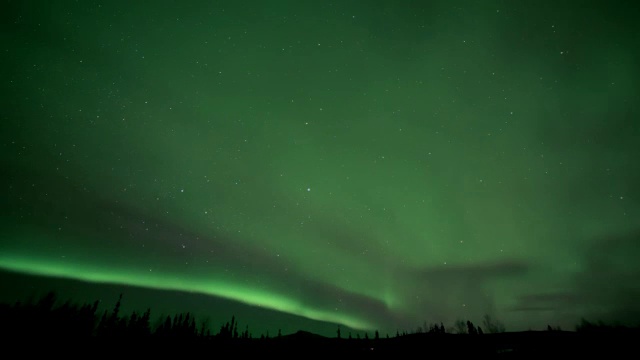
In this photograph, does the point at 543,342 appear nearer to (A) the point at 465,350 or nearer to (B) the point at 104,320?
(A) the point at 465,350

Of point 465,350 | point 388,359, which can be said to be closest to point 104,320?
point 388,359

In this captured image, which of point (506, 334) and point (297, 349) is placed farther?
point (297, 349)

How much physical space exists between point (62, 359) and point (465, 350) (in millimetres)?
68399

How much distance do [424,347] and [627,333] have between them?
85.3 ft

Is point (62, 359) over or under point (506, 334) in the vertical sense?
under

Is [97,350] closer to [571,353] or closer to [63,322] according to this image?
[63,322]

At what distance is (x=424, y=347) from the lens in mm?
47031

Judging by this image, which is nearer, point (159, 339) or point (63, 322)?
point (159, 339)

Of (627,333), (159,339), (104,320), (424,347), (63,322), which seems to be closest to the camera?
(627,333)

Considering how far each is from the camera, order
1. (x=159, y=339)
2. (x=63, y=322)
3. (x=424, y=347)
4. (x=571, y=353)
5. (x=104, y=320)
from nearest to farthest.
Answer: (x=571, y=353)
(x=424, y=347)
(x=159, y=339)
(x=63, y=322)
(x=104, y=320)

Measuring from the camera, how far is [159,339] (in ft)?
265

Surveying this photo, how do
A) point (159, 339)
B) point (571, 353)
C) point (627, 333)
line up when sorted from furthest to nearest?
point (159, 339) → point (627, 333) → point (571, 353)

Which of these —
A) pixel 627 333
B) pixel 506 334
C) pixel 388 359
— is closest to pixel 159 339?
pixel 388 359

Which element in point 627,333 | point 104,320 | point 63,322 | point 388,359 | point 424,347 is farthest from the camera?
point 104,320
